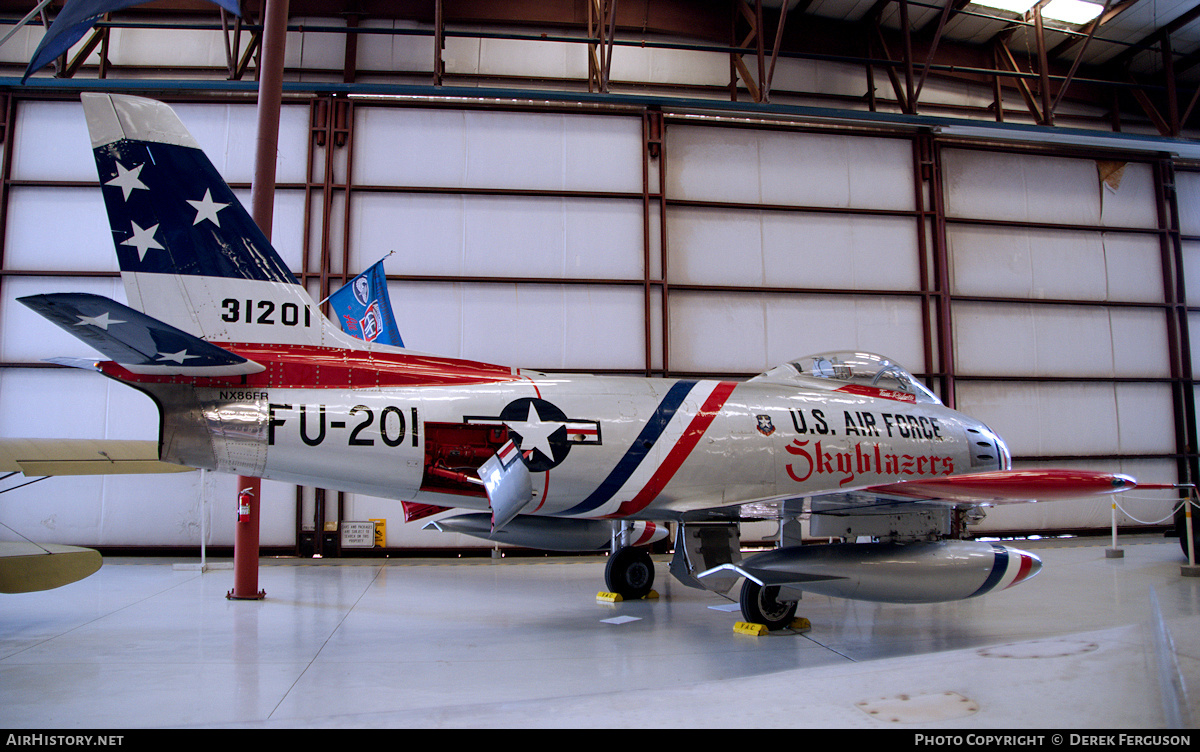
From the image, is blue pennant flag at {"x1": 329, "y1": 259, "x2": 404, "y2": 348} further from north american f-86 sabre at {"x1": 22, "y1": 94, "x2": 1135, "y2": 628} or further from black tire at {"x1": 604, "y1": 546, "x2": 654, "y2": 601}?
black tire at {"x1": 604, "y1": 546, "x2": 654, "y2": 601}

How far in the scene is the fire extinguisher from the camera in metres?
7.39

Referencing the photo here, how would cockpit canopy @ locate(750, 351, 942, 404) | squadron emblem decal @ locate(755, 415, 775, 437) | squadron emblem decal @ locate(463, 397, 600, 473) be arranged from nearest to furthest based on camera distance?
squadron emblem decal @ locate(463, 397, 600, 473) → squadron emblem decal @ locate(755, 415, 775, 437) → cockpit canopy @ locate(750, 351, 942, 404)

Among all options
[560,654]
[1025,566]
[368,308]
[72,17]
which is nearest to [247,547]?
[368,308]

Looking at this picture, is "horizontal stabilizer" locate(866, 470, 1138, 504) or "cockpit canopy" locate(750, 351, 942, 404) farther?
"cockpit canopy" locate(750, 351, 942, 404)

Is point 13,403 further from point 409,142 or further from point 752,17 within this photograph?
point 752,17

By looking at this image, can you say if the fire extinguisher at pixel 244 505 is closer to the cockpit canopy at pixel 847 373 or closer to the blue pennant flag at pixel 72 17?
the cockpit canopy at pixel 847 373

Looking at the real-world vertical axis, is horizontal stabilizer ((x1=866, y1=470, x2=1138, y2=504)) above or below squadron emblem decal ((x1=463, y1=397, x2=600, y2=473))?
below

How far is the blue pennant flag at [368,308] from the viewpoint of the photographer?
9.38m

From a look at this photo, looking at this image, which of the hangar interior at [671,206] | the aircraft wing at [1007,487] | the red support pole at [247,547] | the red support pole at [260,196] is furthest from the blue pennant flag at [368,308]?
the aircraft wing at [1007,487]

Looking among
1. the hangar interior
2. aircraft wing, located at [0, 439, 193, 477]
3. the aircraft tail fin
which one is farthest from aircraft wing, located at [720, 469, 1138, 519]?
the hangar interior

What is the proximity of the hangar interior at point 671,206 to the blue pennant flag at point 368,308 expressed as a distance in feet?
5.50

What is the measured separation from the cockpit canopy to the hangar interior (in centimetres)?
452

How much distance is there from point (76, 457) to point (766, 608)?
635 centimetres

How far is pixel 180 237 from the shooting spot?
5051 millimetres
